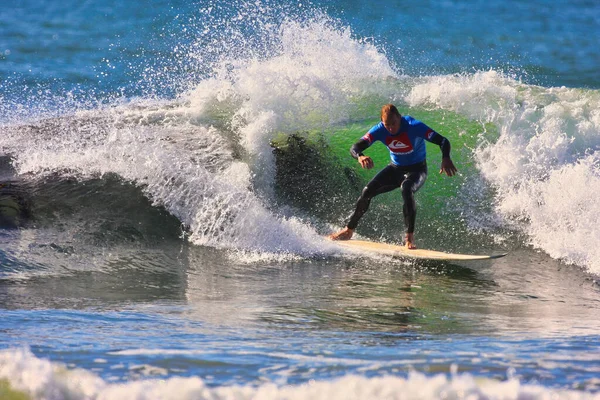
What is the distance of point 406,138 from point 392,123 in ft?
1.07

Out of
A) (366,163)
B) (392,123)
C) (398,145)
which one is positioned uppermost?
(392,123)

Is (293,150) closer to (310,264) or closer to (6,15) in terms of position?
(310,264)

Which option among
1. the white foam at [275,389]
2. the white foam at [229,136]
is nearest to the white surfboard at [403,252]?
the white foam at [229,136]

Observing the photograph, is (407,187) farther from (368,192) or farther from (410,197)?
(368,192)

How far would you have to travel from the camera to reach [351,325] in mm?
5160

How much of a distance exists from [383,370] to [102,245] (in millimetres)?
5145

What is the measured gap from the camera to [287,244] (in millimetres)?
8008

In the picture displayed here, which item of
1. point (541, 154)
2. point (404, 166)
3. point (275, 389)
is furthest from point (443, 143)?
point (275, 389)

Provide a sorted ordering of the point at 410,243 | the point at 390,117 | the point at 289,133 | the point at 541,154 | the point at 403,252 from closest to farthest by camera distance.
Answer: the point at 390,117 < the point at 403,252 < the point at 410,243 < the point at 541,154 < the point at 289,133

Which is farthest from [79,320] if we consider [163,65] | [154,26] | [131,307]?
[154,26]

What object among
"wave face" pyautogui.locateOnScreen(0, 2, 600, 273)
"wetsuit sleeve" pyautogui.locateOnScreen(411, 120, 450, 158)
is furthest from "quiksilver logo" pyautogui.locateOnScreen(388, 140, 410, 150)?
→ "wave face" pyautogui.locateOnScreen(0, 2, 600, 273)

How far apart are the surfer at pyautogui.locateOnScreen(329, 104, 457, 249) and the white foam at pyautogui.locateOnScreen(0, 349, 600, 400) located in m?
4.50

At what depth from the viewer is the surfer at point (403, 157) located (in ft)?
25.1

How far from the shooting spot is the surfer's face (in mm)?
7602
